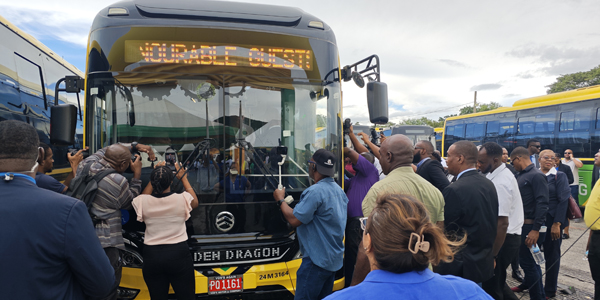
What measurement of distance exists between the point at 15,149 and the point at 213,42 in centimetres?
233

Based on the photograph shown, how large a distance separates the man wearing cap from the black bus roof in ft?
5.64

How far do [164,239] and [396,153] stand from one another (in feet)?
7.10

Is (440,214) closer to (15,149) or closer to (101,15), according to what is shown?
(15,149)

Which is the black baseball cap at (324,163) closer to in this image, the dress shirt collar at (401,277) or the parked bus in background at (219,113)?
the parked bus in background at (219,113)

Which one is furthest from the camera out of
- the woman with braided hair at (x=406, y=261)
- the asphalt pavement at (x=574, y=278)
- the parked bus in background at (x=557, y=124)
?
the parked bus in background at (x=557, y=124)

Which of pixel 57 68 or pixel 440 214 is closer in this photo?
pixel 440 214

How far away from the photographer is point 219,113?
3.66 m

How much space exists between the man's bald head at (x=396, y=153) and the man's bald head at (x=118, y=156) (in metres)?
2.41

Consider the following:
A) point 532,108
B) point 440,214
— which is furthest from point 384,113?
point 532,108

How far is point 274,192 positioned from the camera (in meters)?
3.54

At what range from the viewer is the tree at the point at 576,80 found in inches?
1393

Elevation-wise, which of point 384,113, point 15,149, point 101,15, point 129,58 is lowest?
point 15,149

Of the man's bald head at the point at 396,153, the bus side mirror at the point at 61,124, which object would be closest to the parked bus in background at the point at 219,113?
the bus side mirror at the point at 61,124

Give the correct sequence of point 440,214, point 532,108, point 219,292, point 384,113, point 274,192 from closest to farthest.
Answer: point 440,214
point 219,292
point 274,192
point 384,113
point 532,108
